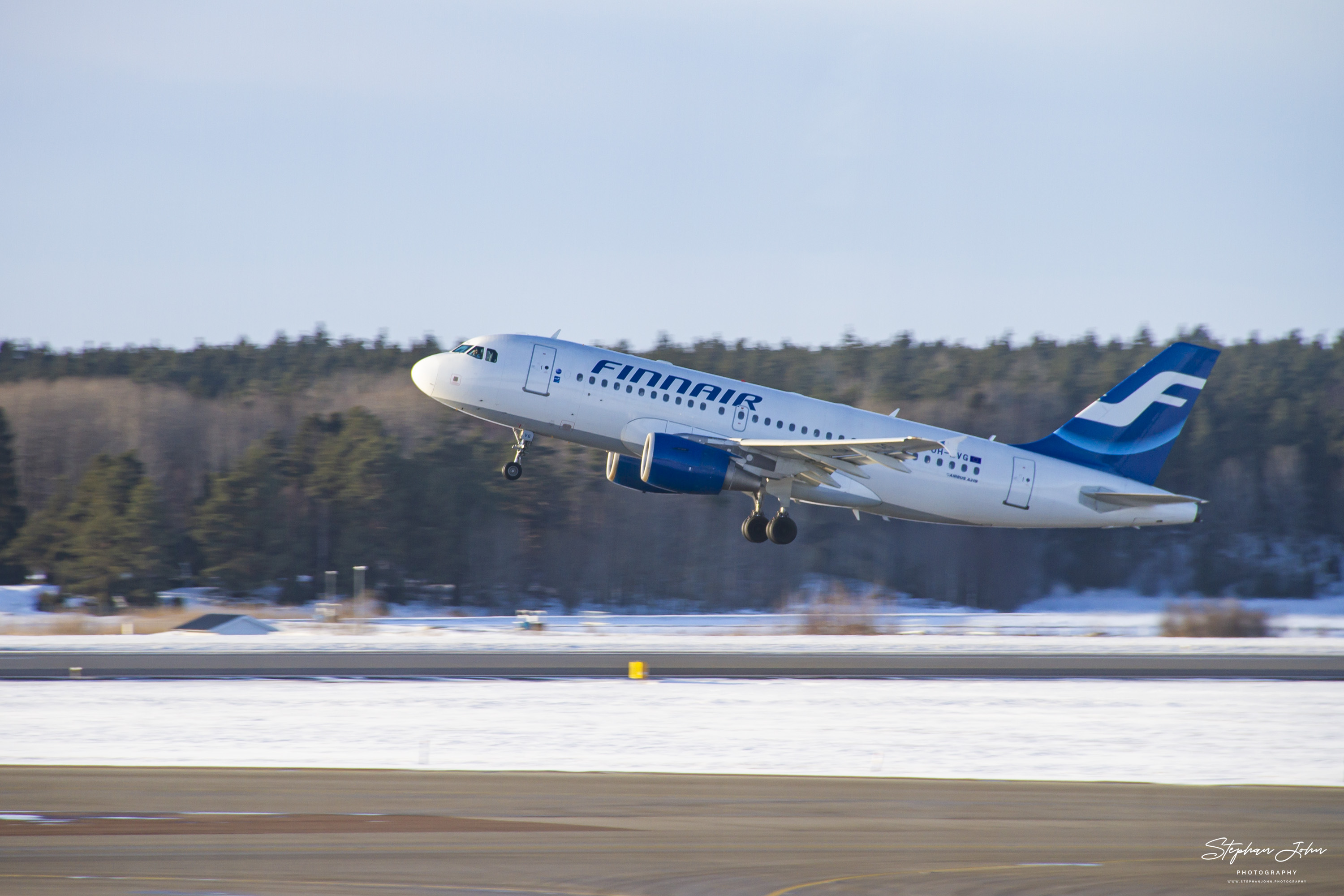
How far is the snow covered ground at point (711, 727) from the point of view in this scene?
1809cm

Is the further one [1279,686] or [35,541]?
[35,541]

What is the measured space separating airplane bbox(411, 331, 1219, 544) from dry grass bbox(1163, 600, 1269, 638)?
22.1 ft

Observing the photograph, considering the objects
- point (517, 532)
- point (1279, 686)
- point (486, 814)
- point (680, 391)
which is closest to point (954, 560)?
point (517, 532)

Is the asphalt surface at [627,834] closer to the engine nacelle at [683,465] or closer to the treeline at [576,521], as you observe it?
the engine nacelle at [683,465]

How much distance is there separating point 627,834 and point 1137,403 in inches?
1185

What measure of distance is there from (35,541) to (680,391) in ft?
Result: 166

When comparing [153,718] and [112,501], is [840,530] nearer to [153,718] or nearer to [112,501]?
[112,501]

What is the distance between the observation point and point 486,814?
1466cm

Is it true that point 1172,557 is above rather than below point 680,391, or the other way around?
below

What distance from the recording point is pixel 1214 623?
44.6m

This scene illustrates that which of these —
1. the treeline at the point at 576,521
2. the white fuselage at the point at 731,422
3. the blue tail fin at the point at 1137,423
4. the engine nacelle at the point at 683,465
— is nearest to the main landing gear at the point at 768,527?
the white fuselage at the point at 731,422

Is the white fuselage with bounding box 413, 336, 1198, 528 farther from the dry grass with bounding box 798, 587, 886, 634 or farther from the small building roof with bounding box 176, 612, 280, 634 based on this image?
the small building roof with bounding box 176, 612, 280, 634

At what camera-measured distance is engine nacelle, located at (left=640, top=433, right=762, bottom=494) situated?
33.6 meters

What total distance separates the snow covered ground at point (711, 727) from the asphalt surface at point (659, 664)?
4.81 feet
